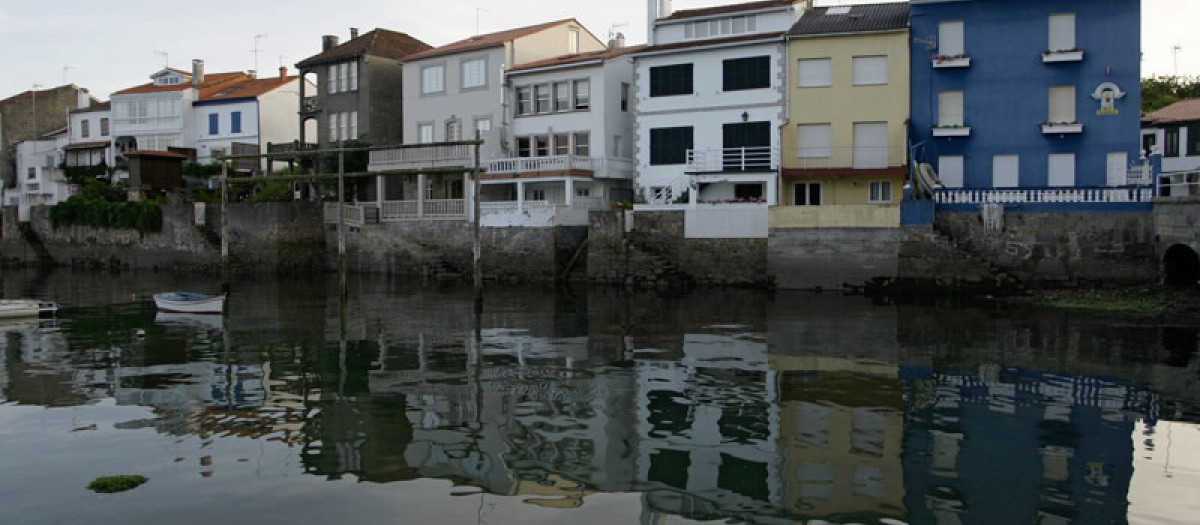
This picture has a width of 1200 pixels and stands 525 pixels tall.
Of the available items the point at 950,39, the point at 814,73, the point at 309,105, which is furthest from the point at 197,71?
the point at 950,39

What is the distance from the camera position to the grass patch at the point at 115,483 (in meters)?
11.6

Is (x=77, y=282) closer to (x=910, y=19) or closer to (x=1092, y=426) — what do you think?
(x=910, y=19)

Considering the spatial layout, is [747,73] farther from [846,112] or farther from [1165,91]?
[1165,91]

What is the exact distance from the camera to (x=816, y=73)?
39.8 m

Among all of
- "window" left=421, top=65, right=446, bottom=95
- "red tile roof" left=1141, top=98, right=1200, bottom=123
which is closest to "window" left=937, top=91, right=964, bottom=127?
"red tile roof" left=1141, top=98, right=1200, bottom=123

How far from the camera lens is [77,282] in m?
46.6

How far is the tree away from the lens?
184ft

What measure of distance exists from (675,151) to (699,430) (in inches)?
1149

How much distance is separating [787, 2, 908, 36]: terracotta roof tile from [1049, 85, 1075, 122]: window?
20.5 ft

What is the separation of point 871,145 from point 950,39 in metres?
5.05

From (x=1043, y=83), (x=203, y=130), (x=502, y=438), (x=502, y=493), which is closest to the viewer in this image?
(x=502, y=493)

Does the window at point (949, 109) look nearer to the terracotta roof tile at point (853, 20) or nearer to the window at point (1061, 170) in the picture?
the terracotta roof tile at point (853, 20)

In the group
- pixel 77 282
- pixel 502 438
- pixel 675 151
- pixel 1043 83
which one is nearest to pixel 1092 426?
pixel 502 438

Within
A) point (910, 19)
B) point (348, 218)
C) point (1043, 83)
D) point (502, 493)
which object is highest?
point (910, 19)
